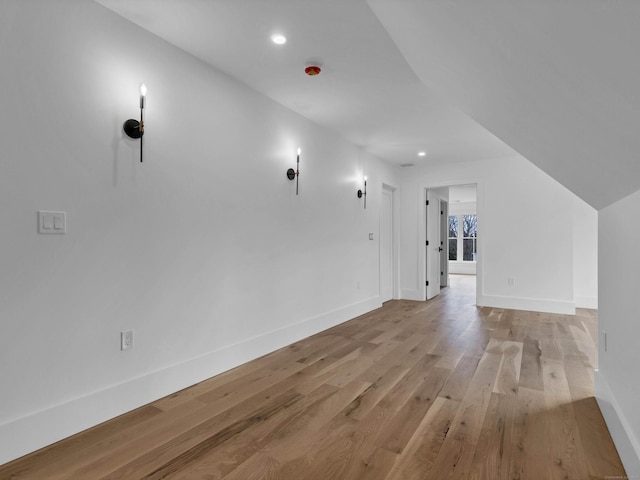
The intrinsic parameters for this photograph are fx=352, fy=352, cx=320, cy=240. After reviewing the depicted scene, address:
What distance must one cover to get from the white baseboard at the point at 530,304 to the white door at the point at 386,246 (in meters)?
1.47

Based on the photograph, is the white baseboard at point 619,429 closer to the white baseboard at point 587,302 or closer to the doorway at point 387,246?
the doorway at point 387,246

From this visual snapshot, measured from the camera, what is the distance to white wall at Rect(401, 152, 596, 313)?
5168 mm

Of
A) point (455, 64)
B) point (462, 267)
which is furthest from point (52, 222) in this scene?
point (462, 267)

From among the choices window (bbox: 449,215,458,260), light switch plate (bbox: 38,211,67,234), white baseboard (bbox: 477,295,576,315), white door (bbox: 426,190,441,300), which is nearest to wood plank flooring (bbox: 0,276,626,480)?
light switch plate (bbox: 38,211,67,234)

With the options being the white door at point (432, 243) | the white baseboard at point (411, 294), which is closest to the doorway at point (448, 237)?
the white door at point (432, 243)

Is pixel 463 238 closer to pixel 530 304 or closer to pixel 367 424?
pixel 530 304

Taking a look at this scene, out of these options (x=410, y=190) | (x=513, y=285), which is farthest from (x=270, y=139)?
(x=513, y=285)

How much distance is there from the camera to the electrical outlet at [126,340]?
2176 millimetres

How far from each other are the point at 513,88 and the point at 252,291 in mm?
2517

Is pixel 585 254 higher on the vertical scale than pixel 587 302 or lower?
higher

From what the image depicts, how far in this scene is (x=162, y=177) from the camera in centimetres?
243

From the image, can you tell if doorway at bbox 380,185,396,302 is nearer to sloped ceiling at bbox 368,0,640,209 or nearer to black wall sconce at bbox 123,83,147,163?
sloped ceiling at bbox 368,0,640,209

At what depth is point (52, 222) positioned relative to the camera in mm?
1880

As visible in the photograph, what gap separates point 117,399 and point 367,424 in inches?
59.2
